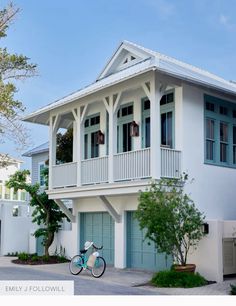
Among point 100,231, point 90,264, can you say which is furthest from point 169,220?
point 100,231

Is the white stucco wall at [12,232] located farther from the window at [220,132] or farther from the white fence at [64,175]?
the window at [220,132]

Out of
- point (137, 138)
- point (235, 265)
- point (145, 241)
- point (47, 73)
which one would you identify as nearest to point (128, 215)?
point (145, 241)

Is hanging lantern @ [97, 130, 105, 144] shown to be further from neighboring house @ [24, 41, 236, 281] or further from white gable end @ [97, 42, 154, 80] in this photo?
white gable end @ [97, 42, 154, 80]

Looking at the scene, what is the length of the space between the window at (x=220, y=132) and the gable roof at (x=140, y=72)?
0.53m

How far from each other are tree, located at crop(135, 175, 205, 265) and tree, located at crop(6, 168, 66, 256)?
5.71 meters

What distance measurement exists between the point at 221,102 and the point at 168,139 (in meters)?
1.73

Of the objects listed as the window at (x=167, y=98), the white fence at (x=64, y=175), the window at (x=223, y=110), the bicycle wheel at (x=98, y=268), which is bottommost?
the bicycle wheel at (x=98, y=268)

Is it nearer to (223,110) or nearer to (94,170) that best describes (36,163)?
(94,170)

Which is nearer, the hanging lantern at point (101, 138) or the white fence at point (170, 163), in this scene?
the white fence at point (170, 163)

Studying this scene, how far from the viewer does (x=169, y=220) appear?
35.8ft

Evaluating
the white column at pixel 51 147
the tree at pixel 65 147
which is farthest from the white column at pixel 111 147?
the tree at pixel 65 147

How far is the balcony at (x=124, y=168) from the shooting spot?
477 inches

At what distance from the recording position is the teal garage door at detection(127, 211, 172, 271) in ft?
42.5

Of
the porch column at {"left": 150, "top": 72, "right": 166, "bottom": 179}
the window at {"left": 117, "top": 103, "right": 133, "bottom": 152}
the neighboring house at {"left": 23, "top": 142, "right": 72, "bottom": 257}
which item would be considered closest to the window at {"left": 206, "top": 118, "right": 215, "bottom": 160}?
the porch column at {"left": 150, "top": 72, "right": 166, "bottom": 179}
